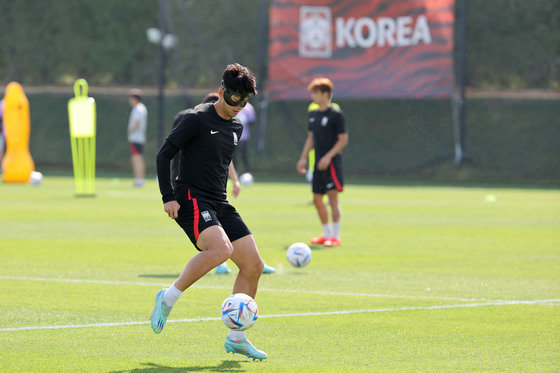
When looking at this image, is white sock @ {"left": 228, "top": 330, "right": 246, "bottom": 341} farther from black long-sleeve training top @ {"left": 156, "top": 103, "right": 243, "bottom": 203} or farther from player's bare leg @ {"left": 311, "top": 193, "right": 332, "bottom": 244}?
player's bare leg @ {"left": 311, "top": 193, "right": 332, "bottom": 244}

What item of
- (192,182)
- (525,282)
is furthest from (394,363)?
(525,282)

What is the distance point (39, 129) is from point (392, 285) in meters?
26.1

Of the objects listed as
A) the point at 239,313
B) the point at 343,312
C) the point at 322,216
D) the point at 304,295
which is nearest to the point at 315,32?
the point at 322,216

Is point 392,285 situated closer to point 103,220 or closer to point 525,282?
point 525,282

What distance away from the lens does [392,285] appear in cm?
998

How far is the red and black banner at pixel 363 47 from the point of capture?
94.0 ft

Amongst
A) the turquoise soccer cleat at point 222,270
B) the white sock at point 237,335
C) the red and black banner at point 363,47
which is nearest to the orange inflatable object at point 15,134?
the red and black banner at point 363,47

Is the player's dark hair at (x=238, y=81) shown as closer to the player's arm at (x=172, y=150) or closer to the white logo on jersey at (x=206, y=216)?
the player's arm at (x=172, y=150)

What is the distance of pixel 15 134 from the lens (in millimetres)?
25203

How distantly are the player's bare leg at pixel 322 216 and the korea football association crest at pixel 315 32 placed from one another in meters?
16.6

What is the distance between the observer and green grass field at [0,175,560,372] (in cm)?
664

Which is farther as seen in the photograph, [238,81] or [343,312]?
[343,312]

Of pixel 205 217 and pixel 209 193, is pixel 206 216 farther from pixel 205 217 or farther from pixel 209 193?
pixel 209 193

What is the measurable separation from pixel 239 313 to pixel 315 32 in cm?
2386
